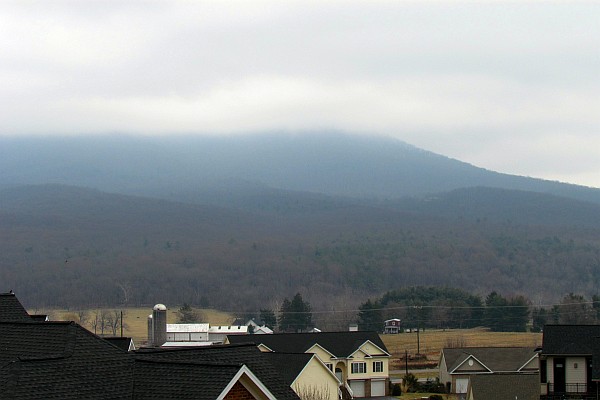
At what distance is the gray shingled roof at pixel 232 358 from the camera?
70.4 feet

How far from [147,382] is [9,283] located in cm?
17865

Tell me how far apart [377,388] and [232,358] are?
5210 centimetres

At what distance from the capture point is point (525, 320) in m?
129

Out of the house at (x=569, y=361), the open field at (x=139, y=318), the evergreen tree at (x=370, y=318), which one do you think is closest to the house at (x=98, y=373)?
the house at (x=569, y=361)

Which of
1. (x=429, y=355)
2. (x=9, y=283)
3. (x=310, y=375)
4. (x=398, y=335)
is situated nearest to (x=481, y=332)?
(x=398, y=335)

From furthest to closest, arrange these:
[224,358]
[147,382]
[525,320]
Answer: [525,320] → [224,358] → [147,382]

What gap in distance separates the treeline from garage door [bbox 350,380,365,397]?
53956 millimetres

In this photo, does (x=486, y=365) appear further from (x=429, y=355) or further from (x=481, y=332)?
(x=481, y=332)

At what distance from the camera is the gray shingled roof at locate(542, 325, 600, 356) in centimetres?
4900

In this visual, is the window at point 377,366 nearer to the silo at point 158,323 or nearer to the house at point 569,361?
the silo at point 158,323

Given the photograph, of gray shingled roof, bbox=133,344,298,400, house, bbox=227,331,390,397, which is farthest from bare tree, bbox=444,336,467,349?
gray shingled roof, bbox=133,344,298,400

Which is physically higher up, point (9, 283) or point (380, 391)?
point (9, 283)

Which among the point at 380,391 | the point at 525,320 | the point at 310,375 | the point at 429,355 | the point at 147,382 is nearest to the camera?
the point at 147,382

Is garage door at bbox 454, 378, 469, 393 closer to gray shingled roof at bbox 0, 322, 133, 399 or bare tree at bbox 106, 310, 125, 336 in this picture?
gray shingled roof at bbox 0, 322, 133, 399
